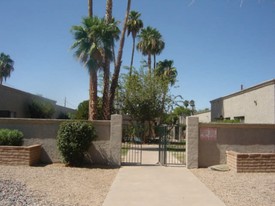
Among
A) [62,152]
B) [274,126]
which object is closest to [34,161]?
[62,152]

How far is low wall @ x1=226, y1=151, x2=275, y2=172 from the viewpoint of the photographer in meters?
13.7

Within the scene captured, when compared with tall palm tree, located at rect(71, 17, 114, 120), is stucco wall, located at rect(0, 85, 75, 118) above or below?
below

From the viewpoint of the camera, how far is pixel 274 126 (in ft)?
51.0

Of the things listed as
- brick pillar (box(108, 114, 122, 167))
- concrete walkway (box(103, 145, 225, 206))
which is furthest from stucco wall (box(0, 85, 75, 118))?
concrete walkway (box(103, 145, 225, 206))

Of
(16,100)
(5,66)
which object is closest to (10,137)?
(16,100)

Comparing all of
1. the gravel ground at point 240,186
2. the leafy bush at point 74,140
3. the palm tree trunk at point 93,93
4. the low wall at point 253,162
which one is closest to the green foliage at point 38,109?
the palm tree trunk at point 93,93

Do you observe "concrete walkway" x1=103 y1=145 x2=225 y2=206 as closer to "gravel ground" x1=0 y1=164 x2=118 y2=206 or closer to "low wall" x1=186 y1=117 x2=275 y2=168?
A: "gravel ground" x1=0 y1=164 x2=118 y2=206

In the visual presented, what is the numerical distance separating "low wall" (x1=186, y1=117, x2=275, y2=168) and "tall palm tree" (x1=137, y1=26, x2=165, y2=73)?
1233 inches

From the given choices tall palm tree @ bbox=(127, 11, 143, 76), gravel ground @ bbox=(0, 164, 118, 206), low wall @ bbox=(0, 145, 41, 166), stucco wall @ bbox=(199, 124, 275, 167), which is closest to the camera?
gravel ground @ bbox=(0, 164, 118, 206)

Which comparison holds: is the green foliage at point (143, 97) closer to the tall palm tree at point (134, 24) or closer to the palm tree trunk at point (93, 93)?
the palm tree trunk at point (93, 93)

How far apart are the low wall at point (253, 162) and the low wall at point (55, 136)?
4846 mm

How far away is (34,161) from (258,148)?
31.5 ft

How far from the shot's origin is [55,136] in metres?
15.4

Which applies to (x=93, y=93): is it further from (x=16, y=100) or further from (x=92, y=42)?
(x=16, y=100)
